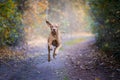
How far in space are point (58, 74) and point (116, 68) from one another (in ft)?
7.05

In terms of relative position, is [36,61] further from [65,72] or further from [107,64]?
[107,64]

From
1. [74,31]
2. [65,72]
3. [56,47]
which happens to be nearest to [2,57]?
[56,47]

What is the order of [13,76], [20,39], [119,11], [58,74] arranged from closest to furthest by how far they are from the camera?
1. [13,76]
2. [58,74]
3. [119,11]
4. [20,39]

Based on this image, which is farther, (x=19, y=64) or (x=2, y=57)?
(x=2, y=57)

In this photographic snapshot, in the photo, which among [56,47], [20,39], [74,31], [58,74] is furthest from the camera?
[74,31]

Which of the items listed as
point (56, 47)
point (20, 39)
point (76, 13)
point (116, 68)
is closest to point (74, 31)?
point (76, 13)

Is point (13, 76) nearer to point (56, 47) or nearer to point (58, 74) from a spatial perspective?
point (58, 74)

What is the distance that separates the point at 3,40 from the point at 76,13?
2423 centimetres

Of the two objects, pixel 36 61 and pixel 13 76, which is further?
pixel 36 61

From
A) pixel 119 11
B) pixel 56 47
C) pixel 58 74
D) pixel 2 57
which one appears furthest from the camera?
pixel 56 47

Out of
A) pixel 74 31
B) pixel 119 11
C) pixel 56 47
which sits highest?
pixel 119 11

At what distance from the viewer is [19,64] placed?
388 inches

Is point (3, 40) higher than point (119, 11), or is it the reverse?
point (119, 11)

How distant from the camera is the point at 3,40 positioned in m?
11.7
